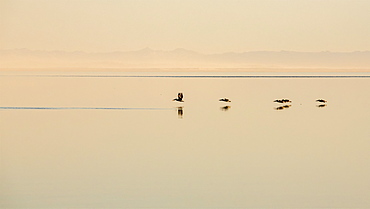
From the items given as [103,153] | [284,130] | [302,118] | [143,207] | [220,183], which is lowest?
[143,207]

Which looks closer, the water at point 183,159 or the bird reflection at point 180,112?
the water at point 183,159

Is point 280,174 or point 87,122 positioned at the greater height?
point 87,122

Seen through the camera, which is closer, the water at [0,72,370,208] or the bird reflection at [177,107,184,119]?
the water at [0,72,370,208]

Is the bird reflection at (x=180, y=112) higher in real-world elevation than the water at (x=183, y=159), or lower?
higher

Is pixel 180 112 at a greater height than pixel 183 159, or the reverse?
pixel 180 112

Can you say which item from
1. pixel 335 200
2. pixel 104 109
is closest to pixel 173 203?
pixel 335 200

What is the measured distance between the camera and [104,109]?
2380cm

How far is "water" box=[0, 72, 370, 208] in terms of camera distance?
10469 mm

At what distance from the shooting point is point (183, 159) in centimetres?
1345

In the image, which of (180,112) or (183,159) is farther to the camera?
(180,112)

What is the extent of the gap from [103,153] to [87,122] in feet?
18.4

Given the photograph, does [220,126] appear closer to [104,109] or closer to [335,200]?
[104,109]

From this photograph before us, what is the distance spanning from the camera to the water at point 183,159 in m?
10.5

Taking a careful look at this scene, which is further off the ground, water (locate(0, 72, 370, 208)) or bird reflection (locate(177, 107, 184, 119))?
bird reflection (locate(177, 107, 184, 119))
